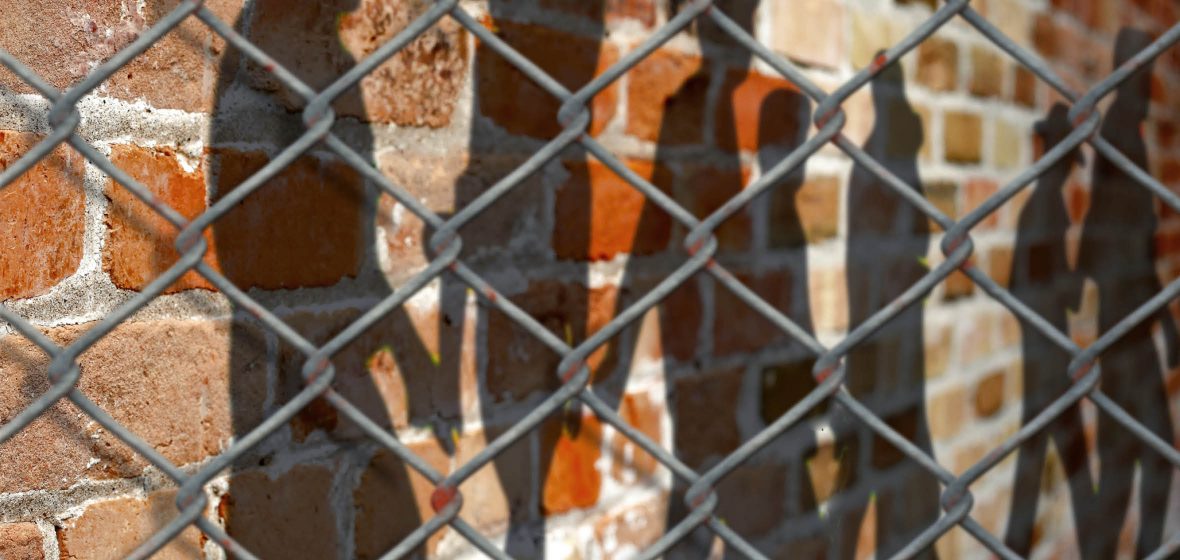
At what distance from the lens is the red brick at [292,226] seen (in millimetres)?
843

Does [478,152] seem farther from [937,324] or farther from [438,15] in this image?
[937,324]

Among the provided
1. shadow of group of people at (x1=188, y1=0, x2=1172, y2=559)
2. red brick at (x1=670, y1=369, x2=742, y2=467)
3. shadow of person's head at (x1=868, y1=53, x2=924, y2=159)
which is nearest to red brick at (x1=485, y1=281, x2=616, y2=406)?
shadow of group of people at (x1=188, y1=0, x2=1172, y2=559)

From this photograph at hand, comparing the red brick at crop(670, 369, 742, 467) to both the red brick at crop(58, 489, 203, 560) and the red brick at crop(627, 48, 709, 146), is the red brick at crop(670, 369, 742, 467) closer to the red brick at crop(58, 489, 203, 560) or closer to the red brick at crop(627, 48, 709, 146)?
the red brick at crop(627, 48, 709, 146)

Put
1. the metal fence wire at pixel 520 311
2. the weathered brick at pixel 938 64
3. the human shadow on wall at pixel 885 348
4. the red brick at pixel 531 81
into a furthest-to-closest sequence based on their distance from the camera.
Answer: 1. the weathered brick at pixel 938 64
2. the human shadow on wall at pixel 885 348
3. the red brick at pixel 531 81
4. the metal fence wire at pixel 520 311

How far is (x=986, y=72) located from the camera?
1.63 metres

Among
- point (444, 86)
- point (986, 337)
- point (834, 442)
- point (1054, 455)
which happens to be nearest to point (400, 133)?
point (444, 86)

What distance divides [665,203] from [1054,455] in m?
1.34

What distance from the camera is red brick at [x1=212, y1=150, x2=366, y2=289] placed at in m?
0.84

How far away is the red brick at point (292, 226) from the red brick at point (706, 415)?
1.37 ft

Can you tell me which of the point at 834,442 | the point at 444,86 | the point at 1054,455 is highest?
the point at 444,86

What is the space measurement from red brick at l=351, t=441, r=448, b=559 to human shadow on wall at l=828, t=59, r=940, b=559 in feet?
1.89

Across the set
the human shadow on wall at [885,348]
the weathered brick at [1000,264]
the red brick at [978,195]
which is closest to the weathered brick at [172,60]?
the human shadow on wall at [885,348]

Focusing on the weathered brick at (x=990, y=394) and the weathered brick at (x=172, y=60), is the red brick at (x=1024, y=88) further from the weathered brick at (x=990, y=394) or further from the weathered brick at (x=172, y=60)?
the weathered brick at (x=172, y=60)

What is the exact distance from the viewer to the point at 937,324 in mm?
1518
